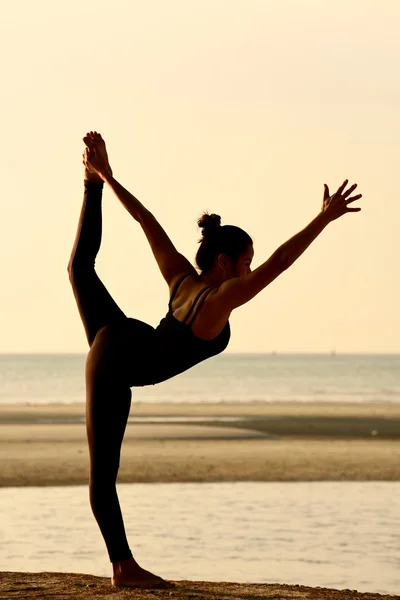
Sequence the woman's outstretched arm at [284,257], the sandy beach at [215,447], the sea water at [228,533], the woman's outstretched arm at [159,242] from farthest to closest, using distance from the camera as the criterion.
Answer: the sandy beach at [215,447]
the sea water at [228,533]
the woman's outstretched arm at [159,242]
the woman's outstretched arm at [284,257]

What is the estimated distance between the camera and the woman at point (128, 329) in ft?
25.2

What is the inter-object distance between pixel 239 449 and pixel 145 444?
211cm

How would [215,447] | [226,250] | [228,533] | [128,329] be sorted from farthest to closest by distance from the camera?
[215,447], [228,533], [128,329], [226,250]

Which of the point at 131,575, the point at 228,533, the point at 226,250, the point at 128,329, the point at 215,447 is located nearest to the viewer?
the point at 226,250

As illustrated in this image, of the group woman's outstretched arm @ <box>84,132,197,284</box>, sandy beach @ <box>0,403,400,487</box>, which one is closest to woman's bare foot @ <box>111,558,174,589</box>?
woman's outstretched arm @ <box>84,132,197,284</box>

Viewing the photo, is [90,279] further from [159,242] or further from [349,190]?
[349,190]

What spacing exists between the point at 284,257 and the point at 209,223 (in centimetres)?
89

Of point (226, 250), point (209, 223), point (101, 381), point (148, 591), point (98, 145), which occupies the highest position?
point (98, 145)

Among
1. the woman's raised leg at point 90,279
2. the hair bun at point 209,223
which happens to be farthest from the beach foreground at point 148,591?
the hair bun at point 209,223

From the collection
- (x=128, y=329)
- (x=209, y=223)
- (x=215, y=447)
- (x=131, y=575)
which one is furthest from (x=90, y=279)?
(x=215, y=447)

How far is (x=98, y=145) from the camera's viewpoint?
8047mm

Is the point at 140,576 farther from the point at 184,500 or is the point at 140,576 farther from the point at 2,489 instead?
the point at 2,489

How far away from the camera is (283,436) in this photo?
98.9 ft

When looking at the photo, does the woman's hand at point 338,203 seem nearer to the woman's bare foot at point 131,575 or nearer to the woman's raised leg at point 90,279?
the woman's raised leg at point 90,279
